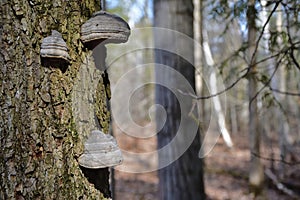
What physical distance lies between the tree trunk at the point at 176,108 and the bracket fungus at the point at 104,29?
1936 millimetres

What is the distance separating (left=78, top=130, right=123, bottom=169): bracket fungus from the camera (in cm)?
101

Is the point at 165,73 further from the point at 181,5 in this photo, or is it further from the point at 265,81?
the point at 265,81

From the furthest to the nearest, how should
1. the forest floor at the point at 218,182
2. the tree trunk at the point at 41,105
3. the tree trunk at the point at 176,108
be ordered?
the forest floor at the point at 218,182
the tree trunk at the point at 176,108
the tree trunk at the point at 41,105

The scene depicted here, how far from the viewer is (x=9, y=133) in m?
0.93

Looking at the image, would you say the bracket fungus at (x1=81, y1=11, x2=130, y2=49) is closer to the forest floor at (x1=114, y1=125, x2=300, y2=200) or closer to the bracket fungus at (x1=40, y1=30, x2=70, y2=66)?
the bracket fungus at (x1=40, y1=30, x2=70, y2=66)

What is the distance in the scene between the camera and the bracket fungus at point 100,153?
101 centimetres

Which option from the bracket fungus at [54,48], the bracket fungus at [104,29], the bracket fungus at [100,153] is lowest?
the bracket fungus at [100,153]

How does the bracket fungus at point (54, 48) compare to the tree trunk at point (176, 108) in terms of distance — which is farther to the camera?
the tree trunk at point (176, 108)

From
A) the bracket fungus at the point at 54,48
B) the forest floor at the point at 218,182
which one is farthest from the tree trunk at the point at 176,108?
the forest floor at the point at 218,182

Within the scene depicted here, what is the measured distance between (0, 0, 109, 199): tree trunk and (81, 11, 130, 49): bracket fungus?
4 cm

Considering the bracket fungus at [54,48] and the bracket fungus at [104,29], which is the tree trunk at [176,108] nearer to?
the bracket fungus at [104,29]

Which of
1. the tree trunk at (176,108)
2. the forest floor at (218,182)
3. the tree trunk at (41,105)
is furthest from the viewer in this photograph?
the forest floor at (218,182)

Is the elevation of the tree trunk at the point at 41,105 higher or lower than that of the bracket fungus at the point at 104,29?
lower

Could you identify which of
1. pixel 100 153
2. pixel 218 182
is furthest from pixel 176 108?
pixel 218 182
